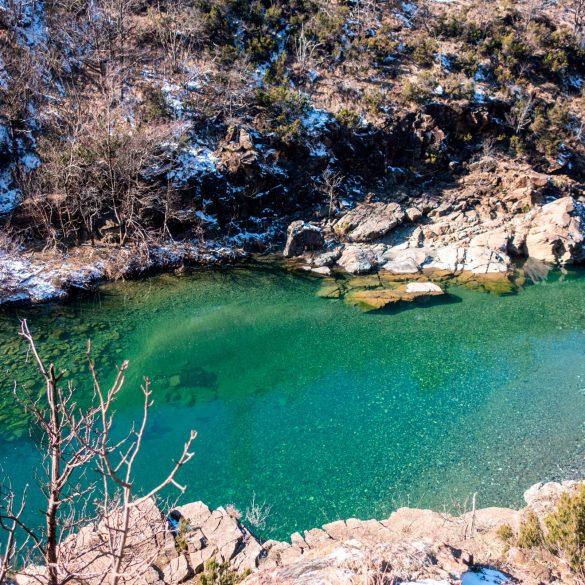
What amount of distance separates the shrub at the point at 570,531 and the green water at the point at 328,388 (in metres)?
3.77

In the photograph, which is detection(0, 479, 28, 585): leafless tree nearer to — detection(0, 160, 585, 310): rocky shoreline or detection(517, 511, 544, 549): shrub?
detection(517, 511, 544, 549): shrub

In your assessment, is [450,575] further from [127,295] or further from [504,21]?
[504,21]

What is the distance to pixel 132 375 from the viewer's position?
13578mm

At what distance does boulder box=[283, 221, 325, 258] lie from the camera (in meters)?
23.0

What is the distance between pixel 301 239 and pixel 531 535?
18.5 meters

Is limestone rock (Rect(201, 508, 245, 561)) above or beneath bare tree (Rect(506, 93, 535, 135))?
beneath

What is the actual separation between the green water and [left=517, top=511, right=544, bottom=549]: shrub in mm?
3483

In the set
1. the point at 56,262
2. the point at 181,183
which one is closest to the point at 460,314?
the point at 181,183

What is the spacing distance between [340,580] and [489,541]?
3.63 meters

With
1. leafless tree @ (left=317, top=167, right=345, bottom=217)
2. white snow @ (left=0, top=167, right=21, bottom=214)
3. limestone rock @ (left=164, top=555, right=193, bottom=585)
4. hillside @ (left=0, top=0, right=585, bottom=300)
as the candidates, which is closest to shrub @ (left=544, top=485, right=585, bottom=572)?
limestone rock @ (left=164, top=555, right=193, bottom=585)

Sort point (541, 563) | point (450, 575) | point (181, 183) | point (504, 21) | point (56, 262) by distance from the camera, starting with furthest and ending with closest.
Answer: point (504, 21), point (181, 183), point (56, 262), point (541, 563), point (450, 575)

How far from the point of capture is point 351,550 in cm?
502

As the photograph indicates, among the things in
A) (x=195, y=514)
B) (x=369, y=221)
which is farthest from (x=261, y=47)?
(x=195, y=514)

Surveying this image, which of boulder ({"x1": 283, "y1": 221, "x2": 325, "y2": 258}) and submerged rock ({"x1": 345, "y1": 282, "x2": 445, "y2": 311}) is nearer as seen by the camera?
submerged rock ({"x1": 345, "y1": 282, "x2": 445, "y2": 311})
